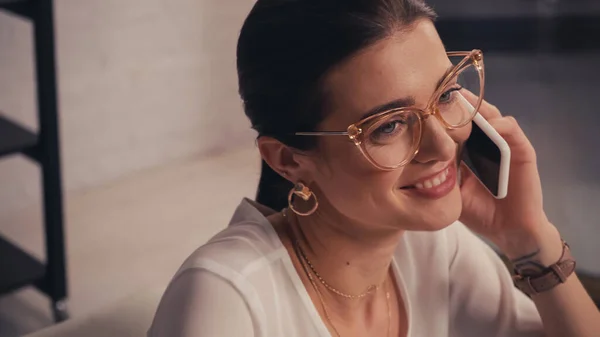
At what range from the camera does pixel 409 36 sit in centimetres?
103

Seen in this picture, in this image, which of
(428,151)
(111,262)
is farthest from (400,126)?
(111,262)

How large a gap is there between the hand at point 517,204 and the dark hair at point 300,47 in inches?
10.0

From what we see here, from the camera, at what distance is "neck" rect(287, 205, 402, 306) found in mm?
1167

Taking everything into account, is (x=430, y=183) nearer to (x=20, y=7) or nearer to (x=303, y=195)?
(x=303, y=195)

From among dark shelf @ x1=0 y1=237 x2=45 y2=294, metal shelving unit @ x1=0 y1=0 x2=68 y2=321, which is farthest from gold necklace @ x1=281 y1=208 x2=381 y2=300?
dark shelf @ x1=0 y1=237 x2=45 y2=294

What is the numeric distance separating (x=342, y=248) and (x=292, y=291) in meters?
0.09

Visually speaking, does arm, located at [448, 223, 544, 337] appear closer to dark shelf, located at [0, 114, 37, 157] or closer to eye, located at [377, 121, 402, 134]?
eye, located at [377, 121, 402, 134]

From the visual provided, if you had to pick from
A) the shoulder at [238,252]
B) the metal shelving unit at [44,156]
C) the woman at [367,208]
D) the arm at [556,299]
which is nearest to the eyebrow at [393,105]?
the woman at [367,208]

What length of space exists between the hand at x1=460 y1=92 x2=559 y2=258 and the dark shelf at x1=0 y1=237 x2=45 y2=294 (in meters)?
1.37

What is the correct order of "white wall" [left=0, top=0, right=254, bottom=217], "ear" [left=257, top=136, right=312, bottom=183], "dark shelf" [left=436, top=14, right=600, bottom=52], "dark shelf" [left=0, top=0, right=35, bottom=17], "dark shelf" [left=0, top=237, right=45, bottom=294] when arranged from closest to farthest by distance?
"ear" [left=257, top=136, right=312, bottom=183]
"dark shelf" [left=0, top=0, right=35, bottom=17]
"dark shelf" [left=0, top=237, right=45, bottom=294]
"white wall" [left=0, top=0, right=254, bottom=217]
"dark shelf" [left=436, top=14, right=600, bottom=52]

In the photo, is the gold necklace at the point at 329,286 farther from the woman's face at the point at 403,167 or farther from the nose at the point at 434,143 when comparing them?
the nose at the point at 434,143

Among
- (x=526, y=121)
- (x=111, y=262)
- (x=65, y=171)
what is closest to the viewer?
(x=111, y=262)

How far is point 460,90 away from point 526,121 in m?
2.78

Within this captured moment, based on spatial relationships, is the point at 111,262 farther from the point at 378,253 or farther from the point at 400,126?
the point at 400,126
